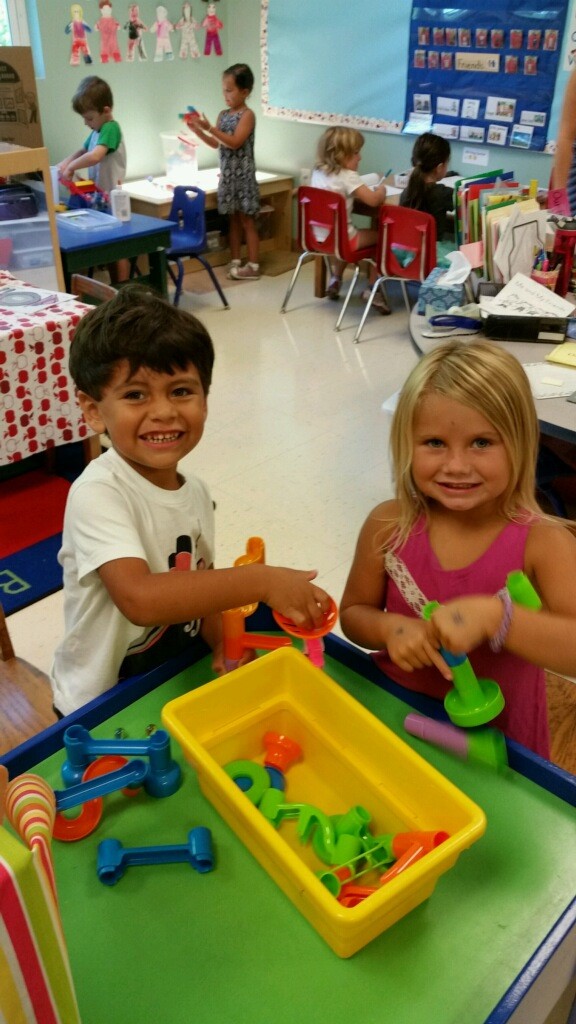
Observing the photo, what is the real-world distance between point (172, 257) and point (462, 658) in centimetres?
424

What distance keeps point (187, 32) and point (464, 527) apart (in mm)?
5537

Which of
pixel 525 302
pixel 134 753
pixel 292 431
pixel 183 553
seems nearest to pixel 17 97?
pixel 292 431

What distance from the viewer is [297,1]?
211 inches

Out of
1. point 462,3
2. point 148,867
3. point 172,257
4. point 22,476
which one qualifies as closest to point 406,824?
point 148,867

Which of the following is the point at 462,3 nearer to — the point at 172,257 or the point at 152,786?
the point at 172,257

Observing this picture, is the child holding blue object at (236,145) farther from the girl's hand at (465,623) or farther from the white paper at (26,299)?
the girl's hand at (465,623)

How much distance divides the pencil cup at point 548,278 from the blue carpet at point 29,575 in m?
1.78

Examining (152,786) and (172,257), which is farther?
(172,257)

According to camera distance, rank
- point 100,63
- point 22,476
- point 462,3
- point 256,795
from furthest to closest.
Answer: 1. point 100,63
2. point 462,3
3. point 22,476
4. point 256,795

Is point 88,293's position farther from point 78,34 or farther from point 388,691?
point 78,34

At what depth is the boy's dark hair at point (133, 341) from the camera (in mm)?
1077

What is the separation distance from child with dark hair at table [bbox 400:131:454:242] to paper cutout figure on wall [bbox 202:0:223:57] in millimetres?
2227

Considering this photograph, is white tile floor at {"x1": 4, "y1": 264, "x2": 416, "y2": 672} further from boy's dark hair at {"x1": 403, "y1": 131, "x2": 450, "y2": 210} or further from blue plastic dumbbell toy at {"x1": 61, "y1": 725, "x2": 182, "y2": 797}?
blue plastic dumbbell toy at {"x1": 61, "y1": 725, "x2": 182, "y2": 797}

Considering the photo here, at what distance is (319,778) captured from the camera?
0.97m
